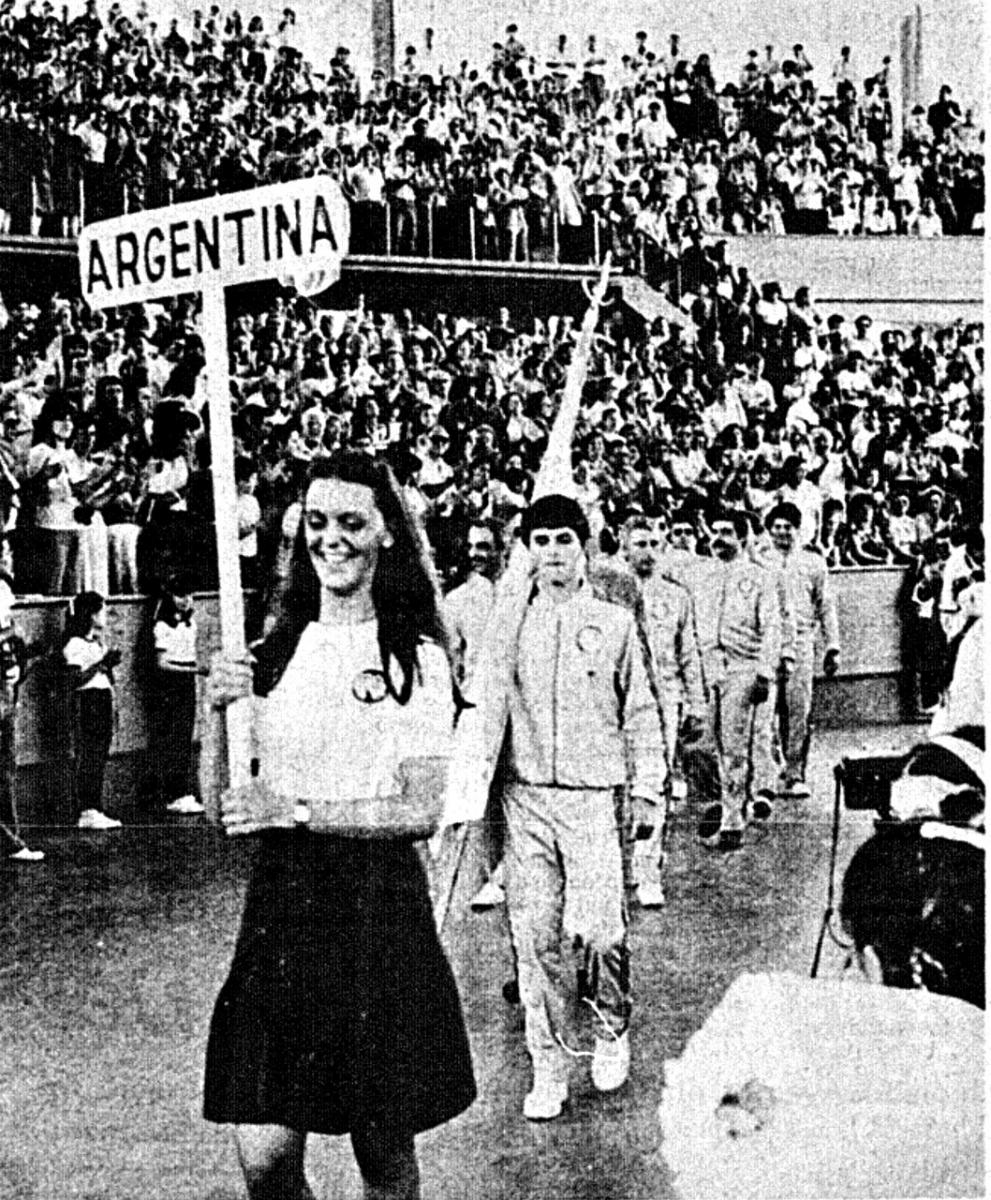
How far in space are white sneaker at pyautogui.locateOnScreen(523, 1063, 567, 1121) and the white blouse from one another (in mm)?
815

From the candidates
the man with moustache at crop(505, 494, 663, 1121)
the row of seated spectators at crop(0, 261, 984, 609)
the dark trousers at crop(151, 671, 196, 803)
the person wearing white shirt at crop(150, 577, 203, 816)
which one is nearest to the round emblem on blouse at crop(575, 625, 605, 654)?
the man with moustache at crop(505, 494, 663, 1121)

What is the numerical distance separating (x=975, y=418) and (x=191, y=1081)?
6.28 feet

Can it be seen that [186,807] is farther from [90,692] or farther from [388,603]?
[388,603]

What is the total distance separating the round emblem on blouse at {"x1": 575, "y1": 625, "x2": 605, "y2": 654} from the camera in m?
3.46

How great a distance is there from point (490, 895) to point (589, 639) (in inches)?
21.9

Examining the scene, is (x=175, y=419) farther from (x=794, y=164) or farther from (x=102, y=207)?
(x=794, y=164)

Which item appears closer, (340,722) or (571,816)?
(340,722)

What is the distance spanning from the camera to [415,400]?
3998 mm

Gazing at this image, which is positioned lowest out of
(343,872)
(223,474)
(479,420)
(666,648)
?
(343,872)

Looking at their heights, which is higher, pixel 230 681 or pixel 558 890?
pixel 230 681

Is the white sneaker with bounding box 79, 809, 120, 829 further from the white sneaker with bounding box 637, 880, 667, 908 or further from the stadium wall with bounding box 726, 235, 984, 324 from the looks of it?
the stadium wall with bounding box 726, 235, 984, 324

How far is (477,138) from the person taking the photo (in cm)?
427

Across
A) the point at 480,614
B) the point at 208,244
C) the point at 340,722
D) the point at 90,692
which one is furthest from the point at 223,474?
the point at 90,692

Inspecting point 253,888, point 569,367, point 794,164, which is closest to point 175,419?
point 569,367
